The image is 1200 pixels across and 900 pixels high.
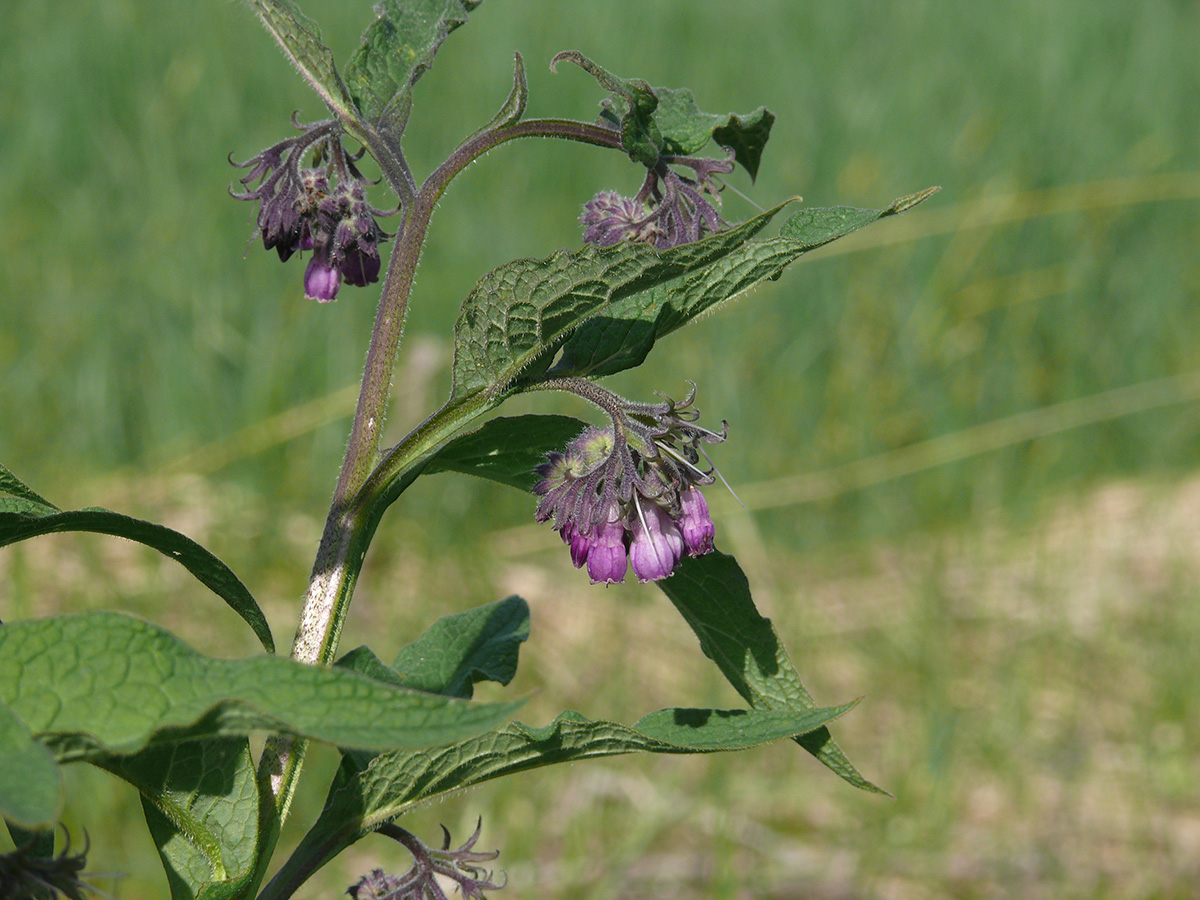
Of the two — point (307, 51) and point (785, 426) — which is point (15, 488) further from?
point (785, 426)

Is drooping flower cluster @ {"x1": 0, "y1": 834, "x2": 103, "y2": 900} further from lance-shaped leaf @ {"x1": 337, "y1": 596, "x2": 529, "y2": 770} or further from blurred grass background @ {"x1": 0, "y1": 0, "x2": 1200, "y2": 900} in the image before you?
blurred grass background @ {"x1": 0, "y1": 0, "x2": 1200, "y2": 900}

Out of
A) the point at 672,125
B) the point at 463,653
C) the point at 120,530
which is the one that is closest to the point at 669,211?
the point at 672,125

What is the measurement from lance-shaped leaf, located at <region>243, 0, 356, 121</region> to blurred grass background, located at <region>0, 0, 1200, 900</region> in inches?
91.3

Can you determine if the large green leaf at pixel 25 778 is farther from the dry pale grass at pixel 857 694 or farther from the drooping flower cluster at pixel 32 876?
the dry pale grass at pixel 857 694

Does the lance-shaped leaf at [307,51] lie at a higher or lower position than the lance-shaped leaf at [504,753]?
higher

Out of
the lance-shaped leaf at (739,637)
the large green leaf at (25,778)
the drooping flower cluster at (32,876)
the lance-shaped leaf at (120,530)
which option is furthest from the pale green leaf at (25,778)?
the lance-shaped leaf at (739,637)

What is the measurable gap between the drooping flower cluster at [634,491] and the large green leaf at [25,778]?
0.83 metres

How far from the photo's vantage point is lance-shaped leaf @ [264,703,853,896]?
1312 millimetres

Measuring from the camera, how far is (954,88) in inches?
334

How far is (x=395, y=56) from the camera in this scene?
1620 millimetres

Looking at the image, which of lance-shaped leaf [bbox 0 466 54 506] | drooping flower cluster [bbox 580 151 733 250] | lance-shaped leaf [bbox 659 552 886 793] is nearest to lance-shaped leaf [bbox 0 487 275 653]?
lance-shaped leaf [bbox 0 466 54 506]

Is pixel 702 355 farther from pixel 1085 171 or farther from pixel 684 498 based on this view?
pixel 684 498

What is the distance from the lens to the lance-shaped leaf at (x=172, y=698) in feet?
2.90

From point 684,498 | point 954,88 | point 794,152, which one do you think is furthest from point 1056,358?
point 684,498
